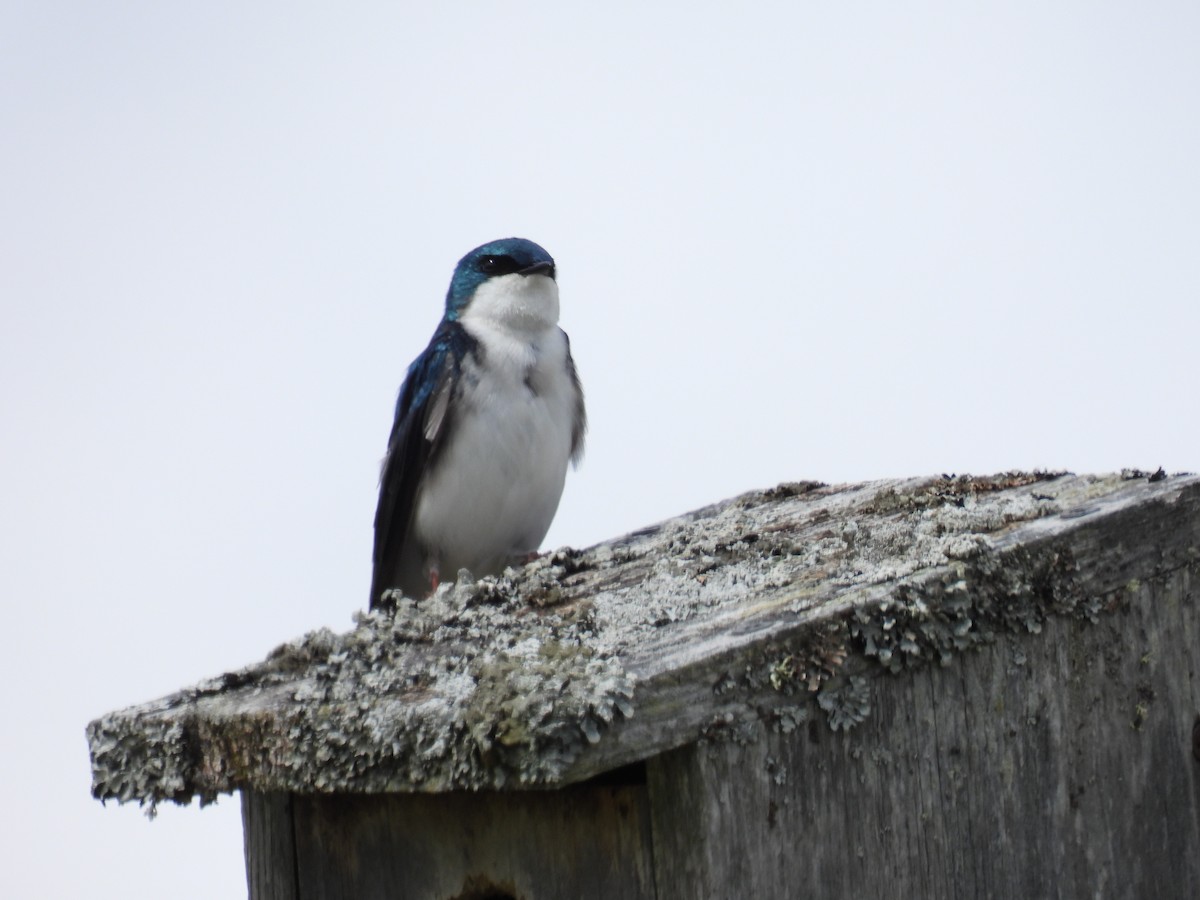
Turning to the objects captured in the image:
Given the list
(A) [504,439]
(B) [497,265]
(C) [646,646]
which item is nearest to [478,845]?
(C) [646,646]

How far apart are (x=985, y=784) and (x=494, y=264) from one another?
2637 mm

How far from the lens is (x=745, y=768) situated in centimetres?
178

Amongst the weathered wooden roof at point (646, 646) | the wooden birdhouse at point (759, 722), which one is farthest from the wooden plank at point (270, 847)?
the weathered wooden roof at point (646, 646)

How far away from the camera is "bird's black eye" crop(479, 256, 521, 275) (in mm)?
4301

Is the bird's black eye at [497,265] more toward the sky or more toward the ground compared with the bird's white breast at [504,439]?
more toward the sky

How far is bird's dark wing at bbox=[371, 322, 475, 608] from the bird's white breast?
0.03 metres

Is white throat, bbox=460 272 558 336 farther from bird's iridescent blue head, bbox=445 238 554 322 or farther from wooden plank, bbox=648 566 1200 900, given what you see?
wooden plank, bbox=648 566 1200 900

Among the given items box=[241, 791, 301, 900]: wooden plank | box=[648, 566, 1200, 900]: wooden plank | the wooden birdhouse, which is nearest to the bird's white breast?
the wooden birdhouse

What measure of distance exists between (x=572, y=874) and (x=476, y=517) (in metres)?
2.24

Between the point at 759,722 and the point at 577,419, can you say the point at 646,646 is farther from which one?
the point at 577,419

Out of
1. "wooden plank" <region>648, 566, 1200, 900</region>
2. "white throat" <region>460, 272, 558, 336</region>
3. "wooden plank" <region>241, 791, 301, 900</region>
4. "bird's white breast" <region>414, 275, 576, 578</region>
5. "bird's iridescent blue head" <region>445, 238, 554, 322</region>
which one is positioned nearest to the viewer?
"wooden plank" <region>648, 566, 1200, 900</region>

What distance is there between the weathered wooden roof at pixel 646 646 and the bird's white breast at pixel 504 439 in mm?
1473

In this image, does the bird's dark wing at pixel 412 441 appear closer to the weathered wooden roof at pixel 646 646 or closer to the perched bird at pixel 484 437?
the perched bird at pixel 484 437

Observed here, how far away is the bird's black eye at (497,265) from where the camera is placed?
430 centimetres
